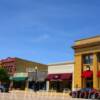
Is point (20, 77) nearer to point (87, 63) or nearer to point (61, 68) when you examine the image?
point (61, 68)

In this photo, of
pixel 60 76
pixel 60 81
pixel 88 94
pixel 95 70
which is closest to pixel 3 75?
pixel 60 81

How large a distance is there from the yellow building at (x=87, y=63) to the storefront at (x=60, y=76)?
6.44 ft

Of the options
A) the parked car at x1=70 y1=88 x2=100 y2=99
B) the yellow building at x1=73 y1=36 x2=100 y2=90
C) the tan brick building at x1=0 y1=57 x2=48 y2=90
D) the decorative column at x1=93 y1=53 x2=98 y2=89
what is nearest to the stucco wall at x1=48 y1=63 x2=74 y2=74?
the yellow building at x1=73 y1=36 x2=100 y2=90

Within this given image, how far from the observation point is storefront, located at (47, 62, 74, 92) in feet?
201

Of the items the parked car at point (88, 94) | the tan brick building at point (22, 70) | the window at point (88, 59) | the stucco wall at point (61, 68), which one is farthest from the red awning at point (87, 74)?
the tan brick building at point (22, 70)

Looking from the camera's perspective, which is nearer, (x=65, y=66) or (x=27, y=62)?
(x=65, y=66)

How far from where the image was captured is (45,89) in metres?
66.3

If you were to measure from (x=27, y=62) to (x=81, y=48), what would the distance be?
25514 millimetres

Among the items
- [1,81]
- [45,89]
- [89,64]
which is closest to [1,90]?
[45,89]

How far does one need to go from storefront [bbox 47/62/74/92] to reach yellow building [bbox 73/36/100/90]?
1.96 m

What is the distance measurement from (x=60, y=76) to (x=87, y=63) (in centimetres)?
676

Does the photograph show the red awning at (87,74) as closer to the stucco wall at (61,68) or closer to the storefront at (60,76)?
the storefront at (60,76)

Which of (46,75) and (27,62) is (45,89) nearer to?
(46,75)

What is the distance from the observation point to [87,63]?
5834 cm
